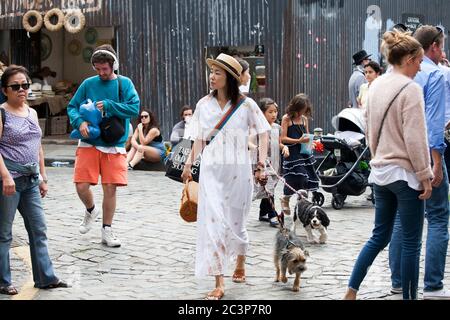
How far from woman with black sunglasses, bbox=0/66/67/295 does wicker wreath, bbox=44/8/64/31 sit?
11.2 metres

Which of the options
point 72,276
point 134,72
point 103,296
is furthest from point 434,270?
point 134,72

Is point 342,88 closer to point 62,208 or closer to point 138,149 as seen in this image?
point 138,149

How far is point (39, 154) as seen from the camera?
7.09 metres

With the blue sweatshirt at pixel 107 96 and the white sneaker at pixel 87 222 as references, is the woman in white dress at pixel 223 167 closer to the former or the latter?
the blue sweatshirt at pixel 107 96

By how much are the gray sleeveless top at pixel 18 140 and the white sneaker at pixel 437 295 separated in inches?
124

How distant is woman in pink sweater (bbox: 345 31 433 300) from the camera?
5.88m

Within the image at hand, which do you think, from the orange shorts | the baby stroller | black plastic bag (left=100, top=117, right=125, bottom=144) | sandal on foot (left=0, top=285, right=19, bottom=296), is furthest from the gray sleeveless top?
the baby stroller

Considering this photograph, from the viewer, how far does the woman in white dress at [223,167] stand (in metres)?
6.96

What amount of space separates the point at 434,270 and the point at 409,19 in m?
12.7

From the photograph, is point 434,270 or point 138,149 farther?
point 138,149

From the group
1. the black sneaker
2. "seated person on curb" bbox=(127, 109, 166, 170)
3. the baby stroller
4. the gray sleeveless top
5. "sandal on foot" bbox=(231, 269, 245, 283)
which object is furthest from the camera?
"seated person on curb" bbox=(127, 109, 166, 170)

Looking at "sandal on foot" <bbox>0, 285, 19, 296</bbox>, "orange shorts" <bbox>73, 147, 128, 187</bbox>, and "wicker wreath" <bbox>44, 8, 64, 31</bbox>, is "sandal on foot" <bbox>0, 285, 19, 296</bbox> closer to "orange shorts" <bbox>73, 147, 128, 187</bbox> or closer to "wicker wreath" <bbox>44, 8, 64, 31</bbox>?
"orange shorts" <bbox>73, 147, 128, 187</bbox>

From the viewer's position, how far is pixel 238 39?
55.0 ft
